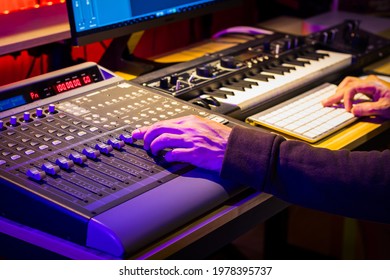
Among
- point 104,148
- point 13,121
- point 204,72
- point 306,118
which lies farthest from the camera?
point 204,72

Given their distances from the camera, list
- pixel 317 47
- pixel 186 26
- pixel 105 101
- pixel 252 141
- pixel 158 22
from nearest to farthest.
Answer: pixel 252 141
pixel 105 101
pixel 158 22
pixel 317 47
pixel 186 26

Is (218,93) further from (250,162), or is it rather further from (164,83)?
(250,162)

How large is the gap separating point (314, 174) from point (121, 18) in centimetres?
76

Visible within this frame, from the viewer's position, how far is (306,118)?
1591mm

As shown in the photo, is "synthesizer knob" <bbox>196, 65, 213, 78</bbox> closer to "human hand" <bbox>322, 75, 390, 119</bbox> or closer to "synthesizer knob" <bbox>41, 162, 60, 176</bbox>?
"human hand" <bbox>322, 75, 390, 119</bbox>

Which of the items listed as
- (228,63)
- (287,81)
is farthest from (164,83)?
(287,81)

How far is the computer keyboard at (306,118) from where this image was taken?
1521 mm

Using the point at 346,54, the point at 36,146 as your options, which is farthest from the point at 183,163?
the point at 346,54

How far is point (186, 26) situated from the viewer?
2.38 meters

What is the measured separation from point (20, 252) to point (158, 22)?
2.88 ft

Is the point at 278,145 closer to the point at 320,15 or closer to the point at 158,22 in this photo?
the point at 158,22

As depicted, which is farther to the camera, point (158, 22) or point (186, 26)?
point (186, 26)

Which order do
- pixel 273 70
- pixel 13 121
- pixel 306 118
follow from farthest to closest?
pixel 273 70
pixel 306 118
pixel 13 121

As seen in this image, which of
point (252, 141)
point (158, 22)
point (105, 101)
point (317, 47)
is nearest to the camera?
point (252, 141)
